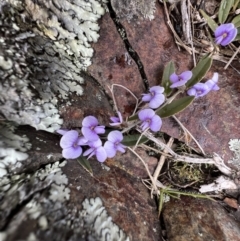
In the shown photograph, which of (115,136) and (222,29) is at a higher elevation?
(222,29)

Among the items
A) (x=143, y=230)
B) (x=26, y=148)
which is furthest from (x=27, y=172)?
(x=143, y=230)

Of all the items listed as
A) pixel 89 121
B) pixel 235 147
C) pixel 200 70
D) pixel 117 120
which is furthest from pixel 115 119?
pixel 235 147

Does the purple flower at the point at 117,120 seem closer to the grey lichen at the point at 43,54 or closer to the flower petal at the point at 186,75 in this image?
the grey lichen at the point at 43,54

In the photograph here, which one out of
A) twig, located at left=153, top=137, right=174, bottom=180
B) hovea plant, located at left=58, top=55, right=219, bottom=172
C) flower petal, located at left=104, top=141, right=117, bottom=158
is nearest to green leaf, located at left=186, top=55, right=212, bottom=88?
hovea plant, located at left=58, top=55, right=219, bottom=172

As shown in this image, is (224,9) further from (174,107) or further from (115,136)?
(115,136)

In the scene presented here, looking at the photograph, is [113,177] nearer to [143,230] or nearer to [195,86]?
[143,230]

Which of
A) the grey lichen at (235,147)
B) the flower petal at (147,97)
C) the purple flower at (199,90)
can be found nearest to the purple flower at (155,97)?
the flower petal at (147,97)
